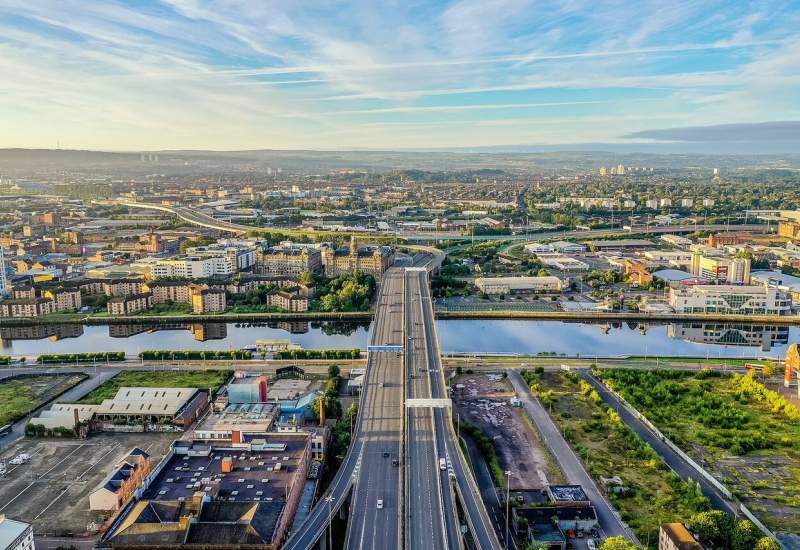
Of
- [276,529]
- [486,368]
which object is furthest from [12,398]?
[486,368]

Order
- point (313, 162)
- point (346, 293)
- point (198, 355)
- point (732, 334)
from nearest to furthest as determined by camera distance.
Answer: point (198, 355) < point (732, 334) < point (346, 293) < point (313, 162)

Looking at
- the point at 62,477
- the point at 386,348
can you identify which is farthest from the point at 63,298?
the point at 62,477

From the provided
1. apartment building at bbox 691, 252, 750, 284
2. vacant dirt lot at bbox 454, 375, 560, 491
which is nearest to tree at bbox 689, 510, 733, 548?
vacant dirt lot at bbox 454, 375, 560, 491

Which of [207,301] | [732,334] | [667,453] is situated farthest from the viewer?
[207,301]

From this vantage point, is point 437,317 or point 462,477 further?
point 437,317

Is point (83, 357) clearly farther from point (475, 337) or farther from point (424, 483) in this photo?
point (424, 483)

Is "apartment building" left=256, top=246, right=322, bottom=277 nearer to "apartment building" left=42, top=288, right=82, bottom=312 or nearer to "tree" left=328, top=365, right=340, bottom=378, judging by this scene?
"apartment building" left=42, top=288, right=82, bottom=312

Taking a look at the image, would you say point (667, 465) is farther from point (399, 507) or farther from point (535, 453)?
point (399, 507)
